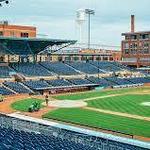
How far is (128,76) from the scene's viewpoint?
97.8 m

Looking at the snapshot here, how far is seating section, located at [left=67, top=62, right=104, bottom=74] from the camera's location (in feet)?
310

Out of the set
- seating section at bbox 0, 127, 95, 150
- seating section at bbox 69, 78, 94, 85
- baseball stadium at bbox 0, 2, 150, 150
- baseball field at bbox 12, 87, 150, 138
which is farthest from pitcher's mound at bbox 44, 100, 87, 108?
seating section at bbox 0, 127, 95, 150

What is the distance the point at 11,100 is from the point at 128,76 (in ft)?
146

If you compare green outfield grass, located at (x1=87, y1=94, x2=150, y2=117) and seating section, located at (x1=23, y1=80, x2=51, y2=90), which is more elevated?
seating section, located at (x1=23, y1=80, x2=51, y2=90)

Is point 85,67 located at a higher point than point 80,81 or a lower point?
higher

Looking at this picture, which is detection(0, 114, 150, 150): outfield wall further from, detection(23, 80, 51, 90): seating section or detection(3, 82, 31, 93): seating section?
detection(23, 80, 51, 90): seating section

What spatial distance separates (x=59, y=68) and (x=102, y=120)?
49061 millimetres

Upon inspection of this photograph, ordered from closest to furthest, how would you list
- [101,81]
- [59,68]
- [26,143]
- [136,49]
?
[26,143], [101,81], [59,68], [136,49]

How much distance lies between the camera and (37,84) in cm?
7425

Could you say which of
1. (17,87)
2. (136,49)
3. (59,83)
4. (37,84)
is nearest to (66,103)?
(17,87)

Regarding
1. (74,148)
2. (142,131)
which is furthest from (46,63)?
(74,148)

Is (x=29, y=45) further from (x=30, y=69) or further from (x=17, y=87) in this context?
(x=17, y=87)

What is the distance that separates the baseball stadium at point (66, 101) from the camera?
25375 millimetres

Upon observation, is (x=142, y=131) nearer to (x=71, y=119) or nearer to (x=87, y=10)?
(x=71, y=119)
